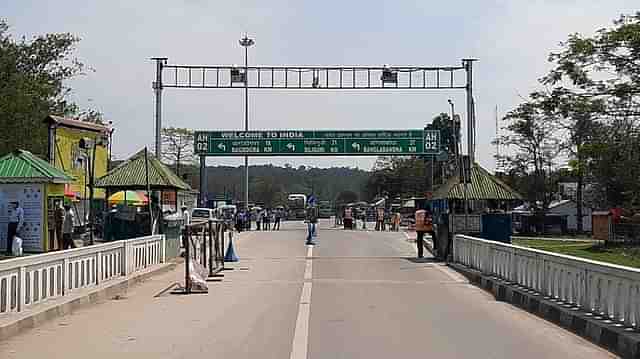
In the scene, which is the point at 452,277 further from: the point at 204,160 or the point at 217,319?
the point at 204,160

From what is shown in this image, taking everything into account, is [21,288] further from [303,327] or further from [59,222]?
[59,222]

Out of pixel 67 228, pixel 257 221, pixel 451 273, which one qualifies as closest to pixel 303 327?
pixel 451 273

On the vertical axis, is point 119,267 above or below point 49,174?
below

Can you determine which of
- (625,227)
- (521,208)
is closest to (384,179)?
(521,208)

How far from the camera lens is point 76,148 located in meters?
44.9

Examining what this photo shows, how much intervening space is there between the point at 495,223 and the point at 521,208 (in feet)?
184

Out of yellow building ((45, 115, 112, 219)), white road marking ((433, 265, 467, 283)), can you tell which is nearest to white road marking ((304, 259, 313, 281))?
white road marking ((433, 265, 467, 283))

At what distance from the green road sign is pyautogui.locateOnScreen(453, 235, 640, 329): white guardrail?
37.7 m

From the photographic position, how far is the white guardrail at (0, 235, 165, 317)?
13.8 metres

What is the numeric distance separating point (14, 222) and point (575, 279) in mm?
20135

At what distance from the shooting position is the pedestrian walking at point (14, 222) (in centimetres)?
2945

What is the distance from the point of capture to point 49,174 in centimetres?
3033

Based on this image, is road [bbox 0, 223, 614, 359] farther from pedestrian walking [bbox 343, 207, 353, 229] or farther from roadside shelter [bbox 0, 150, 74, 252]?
pedestrian walking [bbox 343, 207, 353, 229]

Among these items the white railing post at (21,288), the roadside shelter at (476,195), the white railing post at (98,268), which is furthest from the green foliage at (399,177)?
the white railing post at (21,288)
